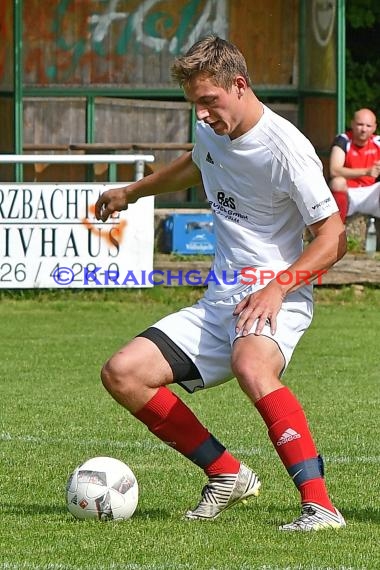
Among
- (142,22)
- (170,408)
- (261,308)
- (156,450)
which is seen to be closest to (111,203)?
(170,408)

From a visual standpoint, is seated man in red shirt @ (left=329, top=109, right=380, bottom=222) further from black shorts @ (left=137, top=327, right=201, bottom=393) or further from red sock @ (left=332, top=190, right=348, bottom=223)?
black shorts @ (left=137, top=327, right=201, bottom=393)

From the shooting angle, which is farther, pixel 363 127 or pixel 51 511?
pixel 363 127

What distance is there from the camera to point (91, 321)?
13133 millimetres

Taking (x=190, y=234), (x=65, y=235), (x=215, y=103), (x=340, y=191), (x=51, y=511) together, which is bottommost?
(x=190, y=234)

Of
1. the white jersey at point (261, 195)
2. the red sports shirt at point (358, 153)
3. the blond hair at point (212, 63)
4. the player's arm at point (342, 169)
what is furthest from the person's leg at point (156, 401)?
the red sports shirt at point (358, 153)

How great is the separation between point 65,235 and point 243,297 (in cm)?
824

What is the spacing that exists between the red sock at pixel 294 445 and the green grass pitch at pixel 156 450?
17 centimetres

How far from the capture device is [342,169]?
1466 centimetres

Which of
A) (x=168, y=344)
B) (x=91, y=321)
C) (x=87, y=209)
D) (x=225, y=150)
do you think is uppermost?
(x=225, y=150)

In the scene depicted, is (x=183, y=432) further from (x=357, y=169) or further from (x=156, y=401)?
(x=357, y=169)

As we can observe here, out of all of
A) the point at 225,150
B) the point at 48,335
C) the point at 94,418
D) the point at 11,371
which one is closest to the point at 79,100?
the point at 48,335

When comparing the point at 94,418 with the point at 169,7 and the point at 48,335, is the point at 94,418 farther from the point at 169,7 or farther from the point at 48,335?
the point at 169,7

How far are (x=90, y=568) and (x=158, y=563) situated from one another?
25 cm

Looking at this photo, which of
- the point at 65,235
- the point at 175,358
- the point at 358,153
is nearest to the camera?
the point at 175,358
